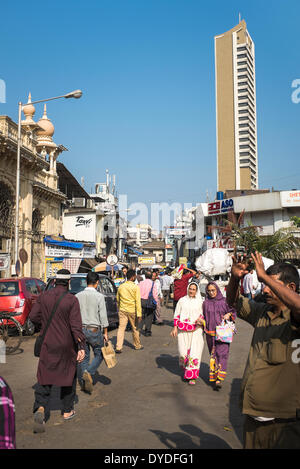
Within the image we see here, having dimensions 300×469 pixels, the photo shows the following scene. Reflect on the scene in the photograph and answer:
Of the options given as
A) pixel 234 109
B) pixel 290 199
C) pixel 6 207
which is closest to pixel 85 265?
pixel 6 207

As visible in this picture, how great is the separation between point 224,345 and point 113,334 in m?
6.09

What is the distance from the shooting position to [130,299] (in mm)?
9734

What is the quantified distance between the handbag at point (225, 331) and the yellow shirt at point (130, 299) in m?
3.22

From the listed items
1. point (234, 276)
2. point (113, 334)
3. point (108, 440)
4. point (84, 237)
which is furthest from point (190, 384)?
point (84, 237)

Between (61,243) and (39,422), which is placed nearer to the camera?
(39,422)

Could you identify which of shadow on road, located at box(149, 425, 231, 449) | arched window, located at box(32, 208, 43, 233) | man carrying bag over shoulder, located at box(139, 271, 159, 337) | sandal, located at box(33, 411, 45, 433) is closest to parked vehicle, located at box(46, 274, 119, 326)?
man carrying bag over shoulder, located at box(139, 271, 159, 337)

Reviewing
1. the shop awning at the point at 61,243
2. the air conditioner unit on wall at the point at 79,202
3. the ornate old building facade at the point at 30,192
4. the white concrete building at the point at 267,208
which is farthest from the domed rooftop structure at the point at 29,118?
the white concrete building at the point at 267,208

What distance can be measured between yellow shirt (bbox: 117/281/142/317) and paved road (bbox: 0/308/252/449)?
4.14 feet

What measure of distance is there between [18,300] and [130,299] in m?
3.55

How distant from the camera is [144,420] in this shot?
5.00m

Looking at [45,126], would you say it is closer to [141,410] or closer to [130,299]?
[130,299]

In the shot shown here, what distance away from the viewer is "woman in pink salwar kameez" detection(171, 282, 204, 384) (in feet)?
23.0

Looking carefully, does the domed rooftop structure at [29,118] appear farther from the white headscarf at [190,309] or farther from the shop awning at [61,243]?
the white headscarf at [190,309]

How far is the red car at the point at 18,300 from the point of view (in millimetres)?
11258
